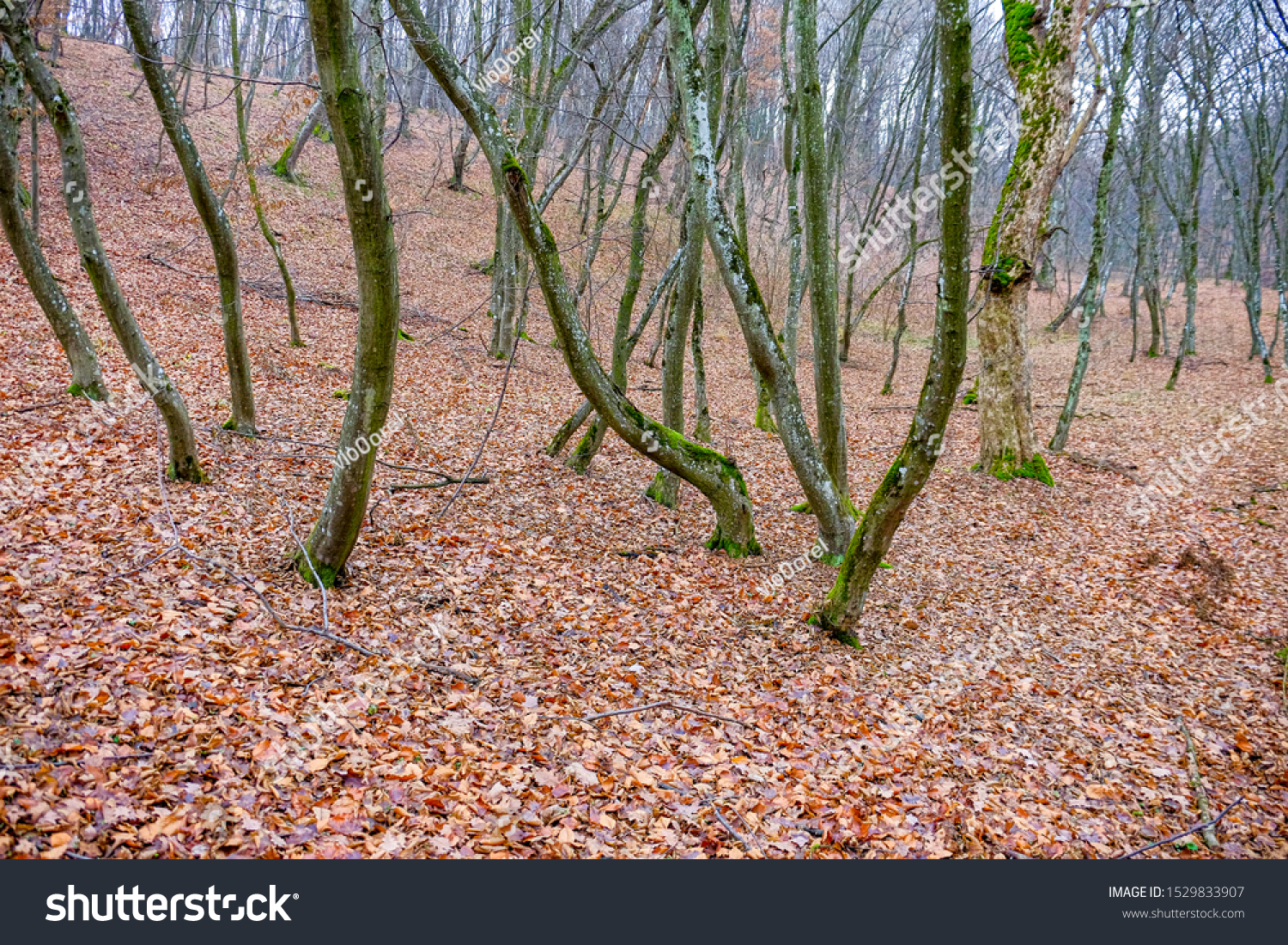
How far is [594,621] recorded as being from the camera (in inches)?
234

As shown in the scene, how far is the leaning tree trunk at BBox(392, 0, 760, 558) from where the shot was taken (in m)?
5.10

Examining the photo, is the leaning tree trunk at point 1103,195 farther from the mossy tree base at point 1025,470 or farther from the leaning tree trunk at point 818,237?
the leaning tree trunk at point 818,237

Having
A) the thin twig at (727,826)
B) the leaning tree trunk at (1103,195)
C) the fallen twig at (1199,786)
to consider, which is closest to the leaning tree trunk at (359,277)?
the thin twig at (727,826)

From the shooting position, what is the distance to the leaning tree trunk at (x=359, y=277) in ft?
13.8

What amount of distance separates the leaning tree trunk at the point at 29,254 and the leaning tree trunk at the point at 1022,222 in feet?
35.2

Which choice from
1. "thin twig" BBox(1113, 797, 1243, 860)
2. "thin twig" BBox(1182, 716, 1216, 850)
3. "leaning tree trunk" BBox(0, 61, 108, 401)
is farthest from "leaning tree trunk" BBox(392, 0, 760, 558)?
"leaning tree trunk" BBox(0, 61, 108, 401)

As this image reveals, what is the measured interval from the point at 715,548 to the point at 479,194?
2195 centimetres

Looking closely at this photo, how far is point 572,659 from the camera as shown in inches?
211

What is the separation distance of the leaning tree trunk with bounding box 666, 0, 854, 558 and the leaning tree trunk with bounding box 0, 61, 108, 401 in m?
5.95

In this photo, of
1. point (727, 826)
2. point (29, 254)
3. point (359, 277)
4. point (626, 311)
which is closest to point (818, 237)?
point (626, 311)

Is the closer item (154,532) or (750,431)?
(154,532)

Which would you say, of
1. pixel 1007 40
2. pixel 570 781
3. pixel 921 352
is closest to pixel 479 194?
pixel 921 352

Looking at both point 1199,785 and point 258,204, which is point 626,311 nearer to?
point 1199,785

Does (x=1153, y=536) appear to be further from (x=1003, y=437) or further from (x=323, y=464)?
(x=323, y=464)
